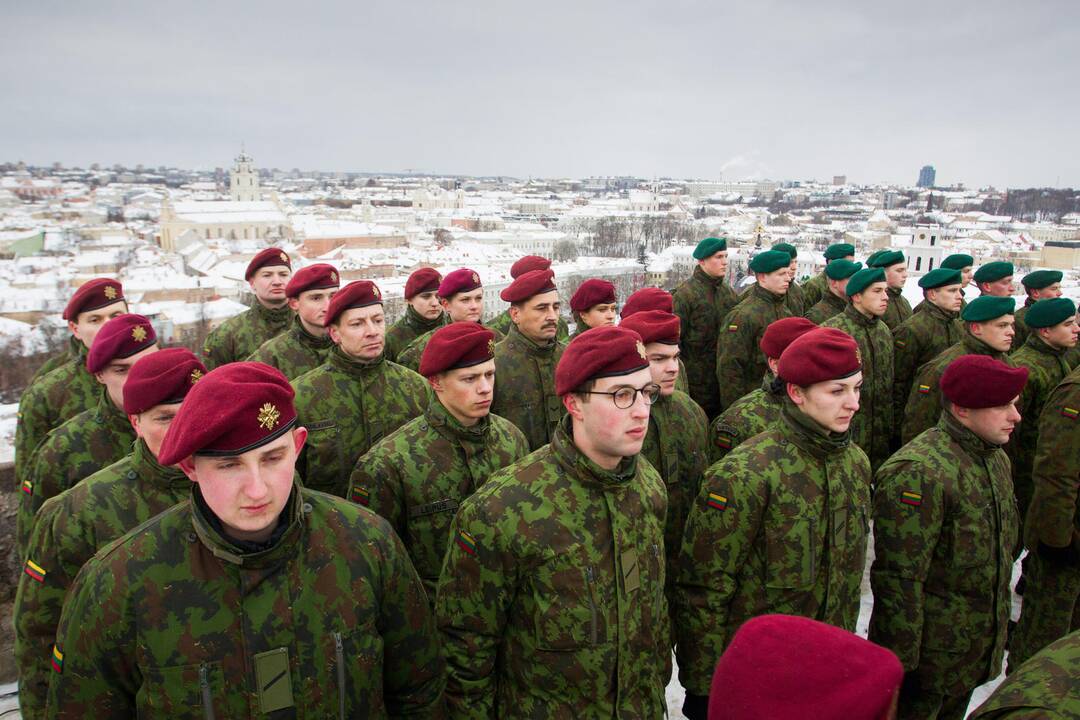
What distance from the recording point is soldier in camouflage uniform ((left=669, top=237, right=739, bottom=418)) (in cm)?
651

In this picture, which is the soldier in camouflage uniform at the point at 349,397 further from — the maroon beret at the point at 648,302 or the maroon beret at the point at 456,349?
the maroon beret at the point at 648,302

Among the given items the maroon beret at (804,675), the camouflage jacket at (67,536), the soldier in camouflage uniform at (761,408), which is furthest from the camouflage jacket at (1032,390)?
the camouflage jacket at (67,536)

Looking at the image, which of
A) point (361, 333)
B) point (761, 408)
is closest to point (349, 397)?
point (361, 333)

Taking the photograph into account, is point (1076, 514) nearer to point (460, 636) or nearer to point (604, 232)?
point (460, 636)

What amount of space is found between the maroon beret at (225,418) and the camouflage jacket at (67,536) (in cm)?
86

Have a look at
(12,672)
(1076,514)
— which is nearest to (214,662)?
(12,672)

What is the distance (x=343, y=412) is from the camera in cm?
374

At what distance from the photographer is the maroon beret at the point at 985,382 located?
2812 mm

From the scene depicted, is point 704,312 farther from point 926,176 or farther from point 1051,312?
point 926,176

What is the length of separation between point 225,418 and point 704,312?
545 centimetres

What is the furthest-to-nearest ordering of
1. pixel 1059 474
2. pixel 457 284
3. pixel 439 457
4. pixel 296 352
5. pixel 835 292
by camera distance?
pixel 835 292 → pixel 457 284 → pixel 296 352 → pixel 1059 474 → pixel 439 457

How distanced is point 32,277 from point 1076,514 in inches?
2536

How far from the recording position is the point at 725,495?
267 centimetres

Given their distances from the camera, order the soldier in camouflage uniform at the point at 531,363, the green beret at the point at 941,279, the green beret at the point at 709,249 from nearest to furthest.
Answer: the soldier in camouflage uniform at the point at 531,363 < the green beret at the point at 941,279 < the green beret at the point at 709,249
